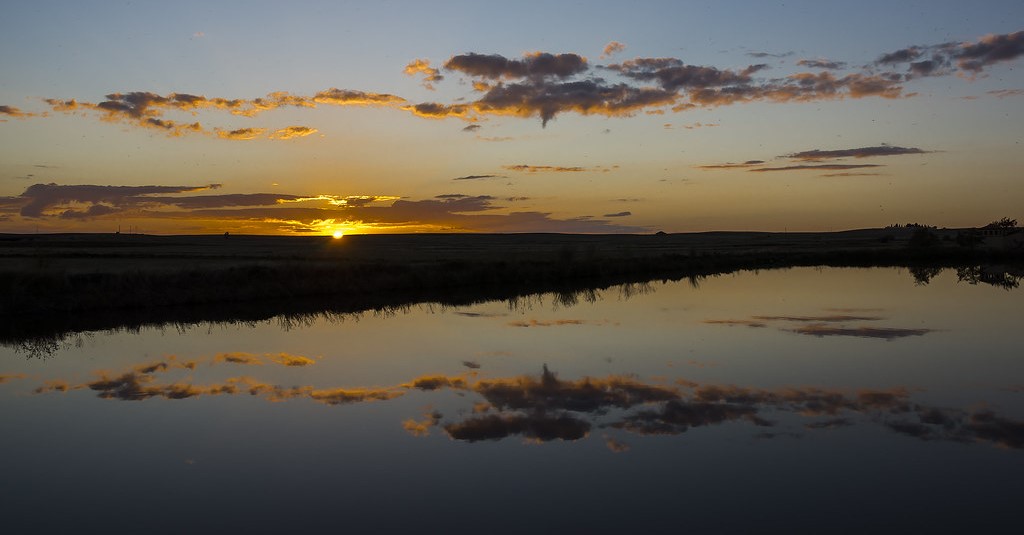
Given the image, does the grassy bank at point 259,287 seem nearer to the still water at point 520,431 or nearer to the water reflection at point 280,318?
the water reflection at point 280,318

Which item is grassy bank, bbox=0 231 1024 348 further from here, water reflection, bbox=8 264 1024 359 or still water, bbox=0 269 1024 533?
still water, bbox=0 269 1024 533

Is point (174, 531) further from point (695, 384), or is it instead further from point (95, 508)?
point (695, 384)

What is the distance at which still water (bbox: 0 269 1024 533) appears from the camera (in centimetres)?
671

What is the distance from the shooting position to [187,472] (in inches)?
312

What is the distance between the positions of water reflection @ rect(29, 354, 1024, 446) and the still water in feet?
0.18

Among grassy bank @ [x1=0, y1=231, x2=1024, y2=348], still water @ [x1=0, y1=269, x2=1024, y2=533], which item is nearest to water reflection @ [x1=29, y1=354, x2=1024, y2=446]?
still water @ [x1=0, y1=269, x2=1024, y2=533]

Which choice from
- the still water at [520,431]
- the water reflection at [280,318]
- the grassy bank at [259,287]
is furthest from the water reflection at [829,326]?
the grassy bank at [259,287]

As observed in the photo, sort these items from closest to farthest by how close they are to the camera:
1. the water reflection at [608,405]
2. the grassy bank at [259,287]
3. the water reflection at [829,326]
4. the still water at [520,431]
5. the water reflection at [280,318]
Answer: the still water at [520,431] < the water reflection at [608,405] < the water reflection at [829,326] < the water reflection at [280,318] < the grassy bank at [259,287]

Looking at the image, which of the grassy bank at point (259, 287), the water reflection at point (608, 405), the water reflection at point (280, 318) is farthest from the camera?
the grassy bank at point (259, 287)

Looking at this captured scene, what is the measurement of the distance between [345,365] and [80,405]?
14.6ft

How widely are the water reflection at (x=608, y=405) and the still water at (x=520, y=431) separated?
0.18ft

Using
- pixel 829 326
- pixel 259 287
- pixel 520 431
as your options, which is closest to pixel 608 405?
pixel 520 431

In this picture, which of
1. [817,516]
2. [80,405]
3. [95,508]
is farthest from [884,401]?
[80,405]

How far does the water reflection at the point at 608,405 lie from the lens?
9.15 metres
